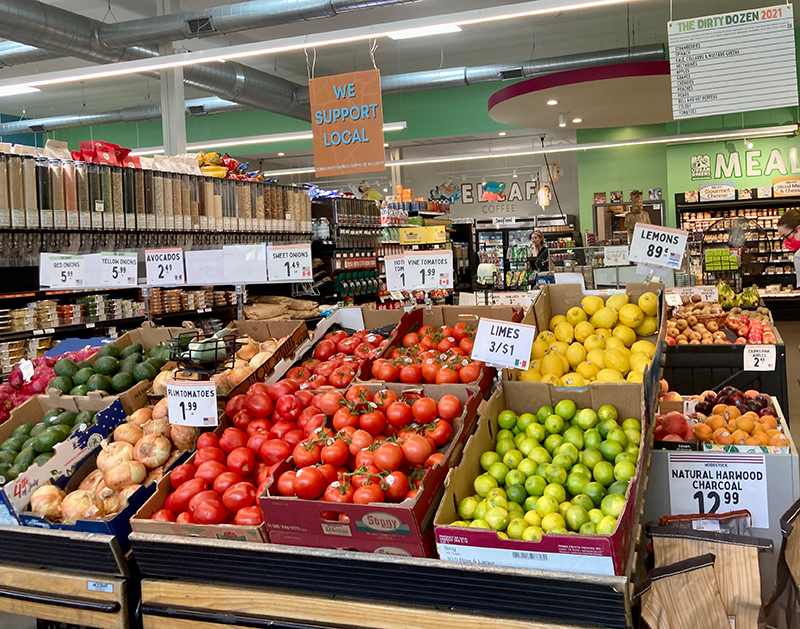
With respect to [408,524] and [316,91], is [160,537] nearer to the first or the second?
[408,524]

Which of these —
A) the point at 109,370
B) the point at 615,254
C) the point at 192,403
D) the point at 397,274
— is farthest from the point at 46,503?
the point at 615,254

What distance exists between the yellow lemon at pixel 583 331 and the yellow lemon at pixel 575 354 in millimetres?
125

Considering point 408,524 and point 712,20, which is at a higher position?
point 712,20

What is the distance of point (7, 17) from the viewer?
7.53m

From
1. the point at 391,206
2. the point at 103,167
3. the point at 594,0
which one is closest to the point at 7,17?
the point at 103,167

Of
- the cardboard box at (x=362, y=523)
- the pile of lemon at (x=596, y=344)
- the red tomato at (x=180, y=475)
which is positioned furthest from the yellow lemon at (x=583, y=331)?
the red tomato at (x=180, y=475)

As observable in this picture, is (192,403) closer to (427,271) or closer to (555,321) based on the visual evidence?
(427,271)

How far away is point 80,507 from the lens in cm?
224

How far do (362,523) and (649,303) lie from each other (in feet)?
5.91

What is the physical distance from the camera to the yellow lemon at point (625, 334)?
2.95 metres

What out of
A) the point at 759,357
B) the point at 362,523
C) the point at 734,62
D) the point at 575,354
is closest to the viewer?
the point at 362,523

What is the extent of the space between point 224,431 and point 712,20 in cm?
514

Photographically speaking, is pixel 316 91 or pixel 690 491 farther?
pixel 316 91

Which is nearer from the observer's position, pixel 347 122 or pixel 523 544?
pixel 523 544
